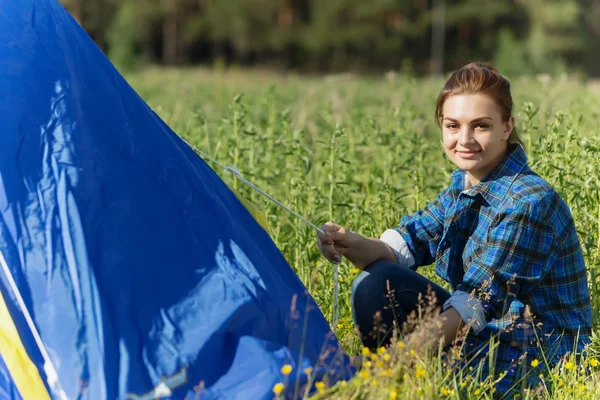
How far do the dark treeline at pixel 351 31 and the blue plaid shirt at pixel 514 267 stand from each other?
43.2 m

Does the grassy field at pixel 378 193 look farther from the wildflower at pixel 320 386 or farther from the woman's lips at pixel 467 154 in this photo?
the woman's lips at pixel 467 154

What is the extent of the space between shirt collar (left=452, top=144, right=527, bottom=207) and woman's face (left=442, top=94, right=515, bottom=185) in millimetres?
31

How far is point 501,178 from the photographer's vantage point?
110 inches

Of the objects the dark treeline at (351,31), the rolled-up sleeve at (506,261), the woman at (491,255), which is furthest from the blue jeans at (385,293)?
the dark treeline at (351,31)

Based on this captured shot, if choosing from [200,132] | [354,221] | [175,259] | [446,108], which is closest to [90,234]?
[175,259]

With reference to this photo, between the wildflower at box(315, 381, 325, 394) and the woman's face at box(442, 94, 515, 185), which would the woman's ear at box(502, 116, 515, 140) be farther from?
the wildflower at box(315, 381, 325, 394)

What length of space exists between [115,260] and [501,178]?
1.23m

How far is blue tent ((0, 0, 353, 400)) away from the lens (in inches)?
96.0

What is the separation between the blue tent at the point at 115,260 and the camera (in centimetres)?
244

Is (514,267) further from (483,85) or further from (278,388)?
(278,388)

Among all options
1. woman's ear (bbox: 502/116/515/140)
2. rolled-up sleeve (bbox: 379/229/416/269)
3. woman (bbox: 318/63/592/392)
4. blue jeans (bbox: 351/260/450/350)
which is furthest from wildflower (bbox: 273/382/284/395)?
woman's ear (bbox: 502/116/515/140)

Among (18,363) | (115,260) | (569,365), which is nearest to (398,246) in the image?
(569,365)

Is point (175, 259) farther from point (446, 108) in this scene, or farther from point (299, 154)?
point (299, 154)

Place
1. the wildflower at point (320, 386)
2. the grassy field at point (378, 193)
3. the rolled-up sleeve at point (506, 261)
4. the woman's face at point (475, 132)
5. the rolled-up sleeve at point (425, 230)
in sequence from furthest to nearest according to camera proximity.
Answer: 1. the rolled-up sleeve at point (425, 230)
2. the woman's face at point (475, 132)
3. the rolled-up sleeve at point (506, 261)
4. the grassy field at point (378, 193)
5. the wildflower at point (320, 386)
